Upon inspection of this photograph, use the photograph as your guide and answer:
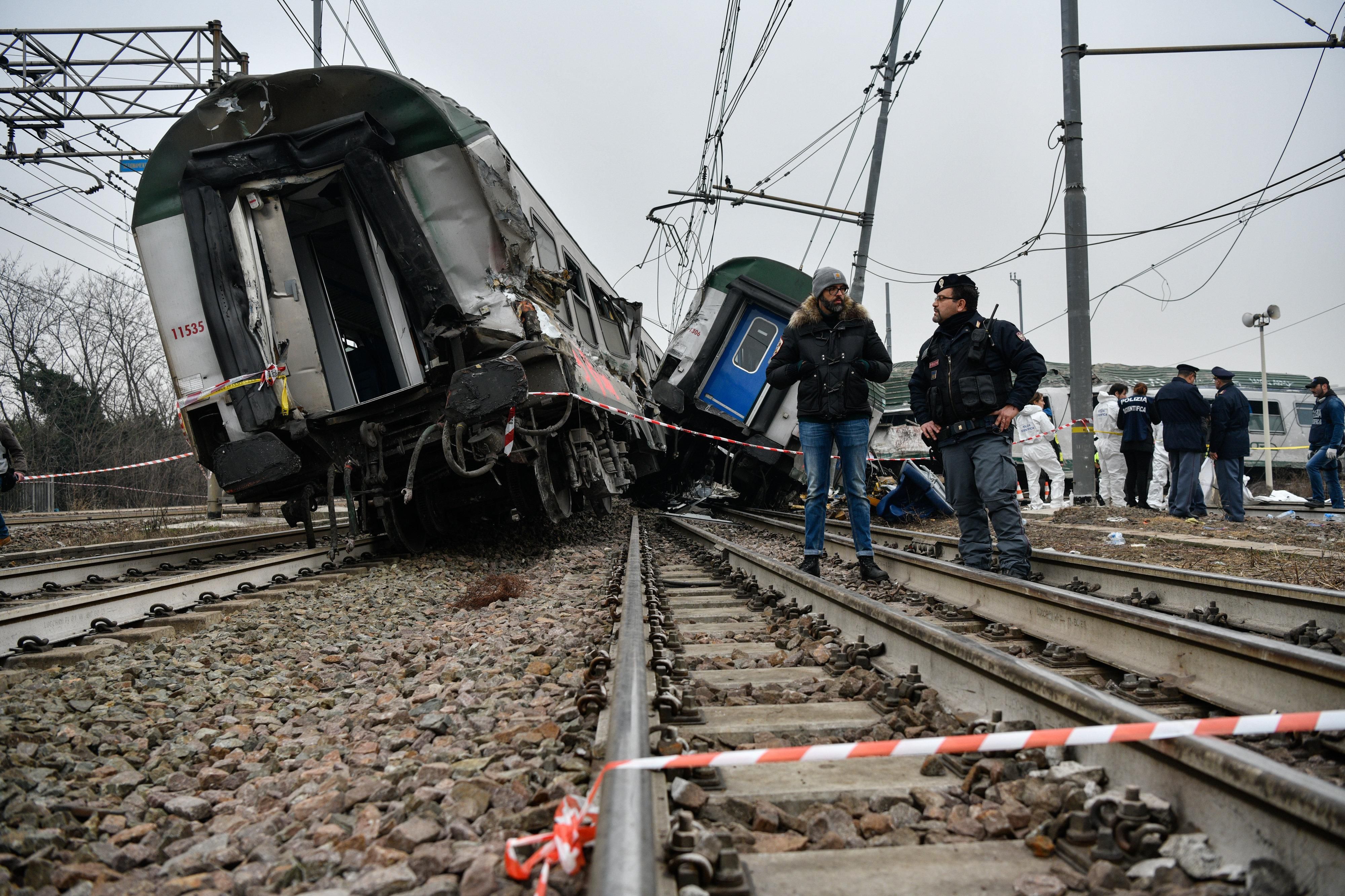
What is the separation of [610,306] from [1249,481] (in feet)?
53.1

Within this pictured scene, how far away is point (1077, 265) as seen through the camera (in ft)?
33.7

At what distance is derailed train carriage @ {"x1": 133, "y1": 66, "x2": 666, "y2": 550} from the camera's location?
5695 mm

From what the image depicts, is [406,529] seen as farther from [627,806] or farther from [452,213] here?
[627,806]

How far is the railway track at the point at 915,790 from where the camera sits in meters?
1.36

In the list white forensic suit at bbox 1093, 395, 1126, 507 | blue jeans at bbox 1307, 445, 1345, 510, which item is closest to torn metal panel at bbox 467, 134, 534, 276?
white forensic suit at bbox 1093, 395, 1126, 507

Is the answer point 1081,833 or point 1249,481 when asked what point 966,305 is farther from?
point 1249,481

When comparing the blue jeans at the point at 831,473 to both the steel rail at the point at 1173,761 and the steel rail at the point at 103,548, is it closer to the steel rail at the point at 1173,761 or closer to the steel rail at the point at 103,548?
the steel rail at the point at 1173,761

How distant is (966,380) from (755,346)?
642cm

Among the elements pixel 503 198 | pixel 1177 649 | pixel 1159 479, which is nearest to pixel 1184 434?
pixel 1159 479

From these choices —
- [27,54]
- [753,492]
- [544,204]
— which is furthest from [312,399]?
[27,54]

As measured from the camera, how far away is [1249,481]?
58.1 feet

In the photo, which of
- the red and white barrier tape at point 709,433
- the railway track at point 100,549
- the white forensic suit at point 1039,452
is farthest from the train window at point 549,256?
the white forensic suit at point 1039,452

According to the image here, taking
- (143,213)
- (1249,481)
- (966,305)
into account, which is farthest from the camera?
(1249,481)

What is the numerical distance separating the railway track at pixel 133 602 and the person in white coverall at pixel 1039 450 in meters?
9.61
